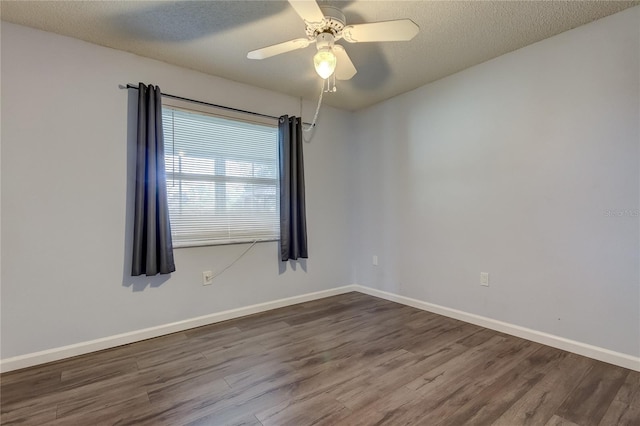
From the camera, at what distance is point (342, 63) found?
2.10m

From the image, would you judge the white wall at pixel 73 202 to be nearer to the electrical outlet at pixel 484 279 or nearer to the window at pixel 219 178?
the window at pixel 219 178

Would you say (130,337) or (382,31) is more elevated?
(382,31)

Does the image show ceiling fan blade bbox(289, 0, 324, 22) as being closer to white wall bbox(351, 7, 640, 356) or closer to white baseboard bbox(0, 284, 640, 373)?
white wall bbox(351, 7, 640, 356)

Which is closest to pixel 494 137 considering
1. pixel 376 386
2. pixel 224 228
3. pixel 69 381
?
pixel 376 386

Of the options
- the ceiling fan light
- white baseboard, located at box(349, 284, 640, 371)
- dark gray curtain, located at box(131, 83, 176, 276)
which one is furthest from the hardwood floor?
the ceiling fan light

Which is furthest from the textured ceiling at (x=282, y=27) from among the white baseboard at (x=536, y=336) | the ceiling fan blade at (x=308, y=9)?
the white baseboard at (x=536, y=336)

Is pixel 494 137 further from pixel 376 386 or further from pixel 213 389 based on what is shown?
pixel 213 389

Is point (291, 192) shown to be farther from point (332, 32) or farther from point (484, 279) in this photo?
point (484, 279)

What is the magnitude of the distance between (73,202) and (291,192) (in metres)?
1.82

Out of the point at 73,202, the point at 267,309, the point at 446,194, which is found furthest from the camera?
the point at 267,309

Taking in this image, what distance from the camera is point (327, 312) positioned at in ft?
10.5

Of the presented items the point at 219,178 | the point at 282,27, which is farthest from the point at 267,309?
the point at 282,27

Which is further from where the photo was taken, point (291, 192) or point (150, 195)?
point (291, 192)

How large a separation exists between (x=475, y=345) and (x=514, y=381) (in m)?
0.51
